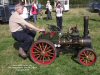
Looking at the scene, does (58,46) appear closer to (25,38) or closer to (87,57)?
(87,57)

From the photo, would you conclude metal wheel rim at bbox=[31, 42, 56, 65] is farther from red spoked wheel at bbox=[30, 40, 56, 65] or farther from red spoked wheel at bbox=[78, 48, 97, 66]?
red spoked wheel at bbox=[78, 48, 97, 66]

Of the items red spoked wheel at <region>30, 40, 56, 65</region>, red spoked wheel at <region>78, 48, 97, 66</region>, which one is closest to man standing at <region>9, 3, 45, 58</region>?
red spoked wheel at <region>30, 40, 56, 65</region>

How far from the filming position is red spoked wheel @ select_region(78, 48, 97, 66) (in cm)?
674

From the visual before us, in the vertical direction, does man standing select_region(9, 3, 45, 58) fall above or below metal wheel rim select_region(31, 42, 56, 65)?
above

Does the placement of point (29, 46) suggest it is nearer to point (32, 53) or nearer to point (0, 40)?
point (32, 53)

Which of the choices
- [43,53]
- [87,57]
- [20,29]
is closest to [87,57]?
[87,57]

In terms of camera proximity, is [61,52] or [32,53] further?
[61,52]

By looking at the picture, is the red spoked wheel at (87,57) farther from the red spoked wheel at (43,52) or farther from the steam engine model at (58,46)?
the red spoked wheel at (43,52)

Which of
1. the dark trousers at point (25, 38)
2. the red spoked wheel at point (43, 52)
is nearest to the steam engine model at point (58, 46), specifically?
the red spoked wheel at point (43, 52)

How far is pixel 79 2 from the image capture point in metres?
39.5

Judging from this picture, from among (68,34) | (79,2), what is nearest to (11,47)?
(68,34)

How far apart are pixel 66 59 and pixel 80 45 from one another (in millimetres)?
760

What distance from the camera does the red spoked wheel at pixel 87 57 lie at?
22.1 ft

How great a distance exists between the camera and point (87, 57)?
22.2 feet
